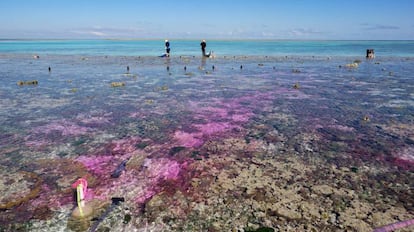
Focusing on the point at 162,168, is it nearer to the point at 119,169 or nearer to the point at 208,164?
the point at 119,169

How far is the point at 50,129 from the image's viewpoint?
47.0ft

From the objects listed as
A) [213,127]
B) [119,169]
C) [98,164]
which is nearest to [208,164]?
[119,169]

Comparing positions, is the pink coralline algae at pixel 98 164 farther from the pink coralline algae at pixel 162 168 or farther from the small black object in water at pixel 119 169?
the pink coralline algae at pixel 162 168

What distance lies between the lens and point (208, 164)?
10.4 meters

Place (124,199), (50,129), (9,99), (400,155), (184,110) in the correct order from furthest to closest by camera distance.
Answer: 1. (9,99)
2. (184,110)
3. (50,129)
4. (400,155)
5. (124,199)

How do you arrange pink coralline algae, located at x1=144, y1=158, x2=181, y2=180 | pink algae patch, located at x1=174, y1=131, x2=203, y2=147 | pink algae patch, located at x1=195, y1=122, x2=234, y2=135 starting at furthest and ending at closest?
pink algae patch, located at x1=195, y1=122, x2=234, y2=135
pink algae patch, located at x1=174, y1=131, x2=203, y2=147
pink coralline algae, located at x1=144, y1=158, x2=181, y2=180

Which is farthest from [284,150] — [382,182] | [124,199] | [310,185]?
[124,199]

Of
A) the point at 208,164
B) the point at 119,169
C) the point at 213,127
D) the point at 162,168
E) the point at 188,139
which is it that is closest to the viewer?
the point at 119,169

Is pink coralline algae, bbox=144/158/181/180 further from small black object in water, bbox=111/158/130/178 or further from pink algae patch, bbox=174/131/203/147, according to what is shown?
pink algae patch, bbox=174/131/203/147

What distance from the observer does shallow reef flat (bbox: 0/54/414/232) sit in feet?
23.9

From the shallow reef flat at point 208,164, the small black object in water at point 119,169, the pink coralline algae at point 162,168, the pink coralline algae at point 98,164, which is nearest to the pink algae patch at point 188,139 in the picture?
the shallow reef flat at point 208,164

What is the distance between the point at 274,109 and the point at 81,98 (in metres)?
14.7

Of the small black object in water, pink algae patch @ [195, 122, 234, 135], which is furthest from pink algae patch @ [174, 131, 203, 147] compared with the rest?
the small black object in water

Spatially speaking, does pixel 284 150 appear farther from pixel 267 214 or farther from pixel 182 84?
pixel 182 84
